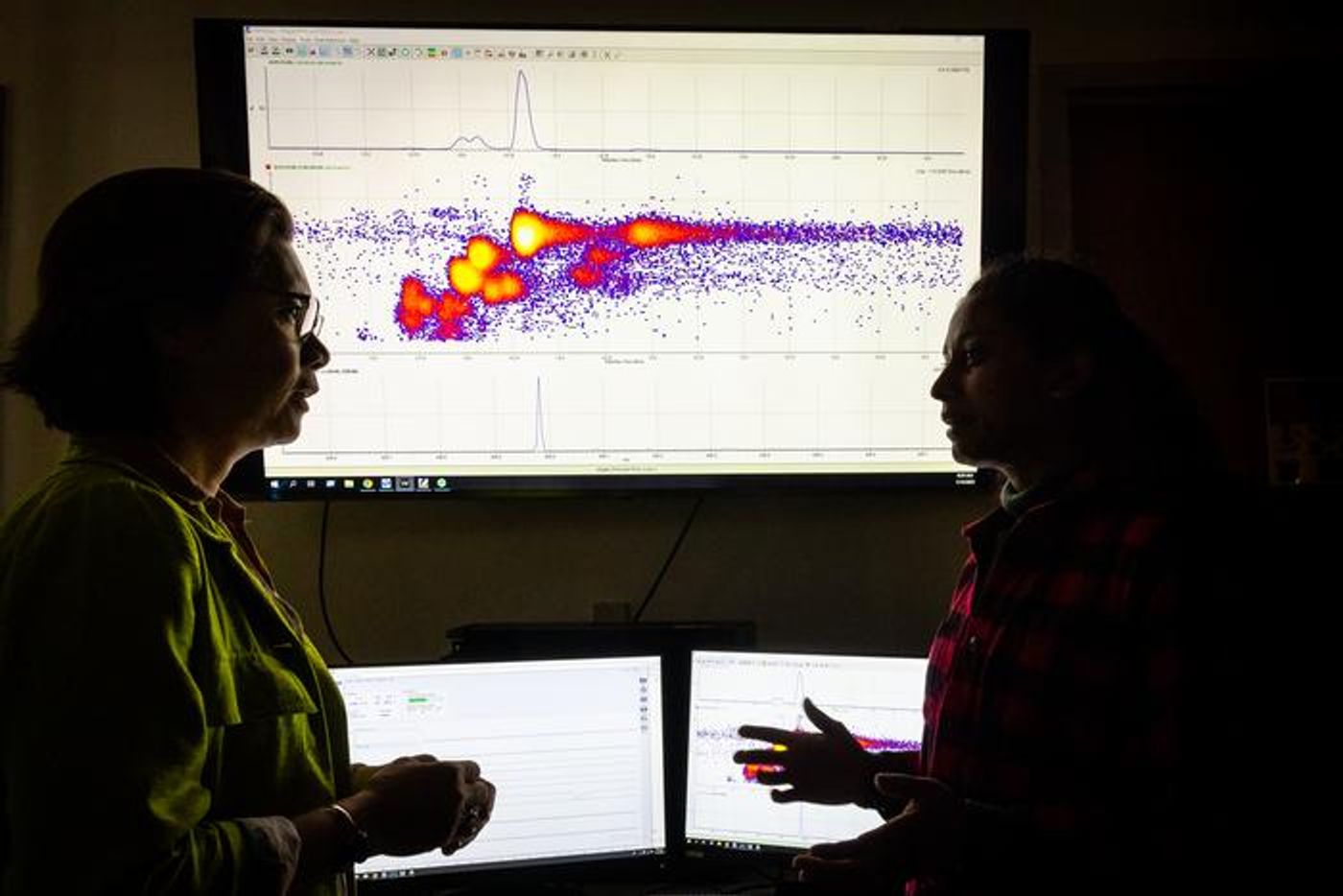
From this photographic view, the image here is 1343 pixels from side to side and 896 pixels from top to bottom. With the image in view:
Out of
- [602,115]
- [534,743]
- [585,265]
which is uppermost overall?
[602,115]

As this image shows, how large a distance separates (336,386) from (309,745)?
103 cm

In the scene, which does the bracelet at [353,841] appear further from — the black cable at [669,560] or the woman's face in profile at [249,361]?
the black cable at [669,560]

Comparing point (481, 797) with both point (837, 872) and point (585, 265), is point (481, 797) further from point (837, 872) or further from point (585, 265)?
point (585, 265)

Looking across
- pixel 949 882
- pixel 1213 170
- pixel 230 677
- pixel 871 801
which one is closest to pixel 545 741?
pixel 871 801

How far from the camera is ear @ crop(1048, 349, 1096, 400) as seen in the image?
125 centimetres

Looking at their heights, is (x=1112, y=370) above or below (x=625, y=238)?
below

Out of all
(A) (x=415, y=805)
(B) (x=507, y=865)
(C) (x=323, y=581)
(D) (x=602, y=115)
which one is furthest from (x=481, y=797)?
(D) (x=602, y=115)

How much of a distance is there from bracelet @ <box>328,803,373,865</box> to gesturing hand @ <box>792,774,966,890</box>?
44 cm

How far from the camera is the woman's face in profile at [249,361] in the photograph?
39.7 inches

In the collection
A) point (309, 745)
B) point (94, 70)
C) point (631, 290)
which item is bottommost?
point (309, 745)

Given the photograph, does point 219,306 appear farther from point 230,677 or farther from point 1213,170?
point 1213,170

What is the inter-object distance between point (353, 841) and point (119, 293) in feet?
1.68

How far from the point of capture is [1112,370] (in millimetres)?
1260

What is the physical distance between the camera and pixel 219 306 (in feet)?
3.26
